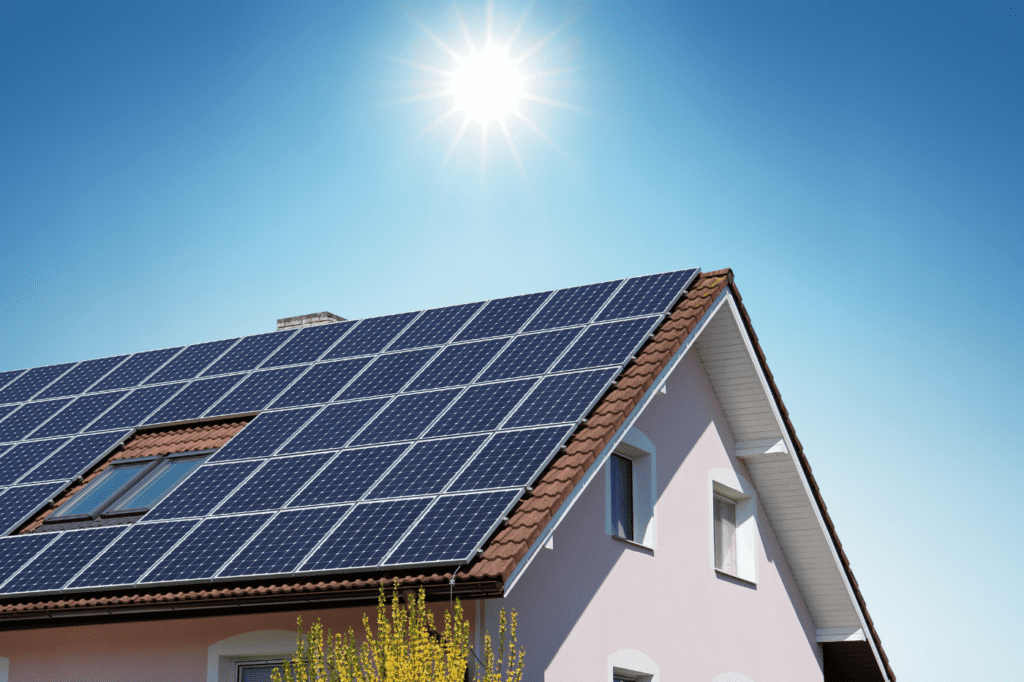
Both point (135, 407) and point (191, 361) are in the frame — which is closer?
point (135, 407)

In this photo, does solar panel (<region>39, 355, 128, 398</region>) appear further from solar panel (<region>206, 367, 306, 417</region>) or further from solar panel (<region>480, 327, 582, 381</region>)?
solar panel (<region>480, 327, 582, 381</region>)

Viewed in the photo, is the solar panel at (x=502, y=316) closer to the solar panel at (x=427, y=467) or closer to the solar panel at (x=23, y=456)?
the solar panel at (x=427, y=467)

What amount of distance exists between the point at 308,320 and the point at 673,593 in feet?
Answer: 29.9

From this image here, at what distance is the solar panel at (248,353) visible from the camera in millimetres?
18594

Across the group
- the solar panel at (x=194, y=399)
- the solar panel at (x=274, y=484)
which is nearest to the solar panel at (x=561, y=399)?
the solar panel at (x=274, y=484)

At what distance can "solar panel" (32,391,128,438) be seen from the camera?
18.2m

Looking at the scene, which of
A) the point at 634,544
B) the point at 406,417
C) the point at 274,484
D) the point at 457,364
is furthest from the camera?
the point at 457,364

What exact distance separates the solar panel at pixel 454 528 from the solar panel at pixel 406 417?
2060 mm

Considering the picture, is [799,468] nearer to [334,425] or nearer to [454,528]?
[334,425]

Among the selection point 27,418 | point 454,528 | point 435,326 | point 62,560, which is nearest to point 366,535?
point 454,528

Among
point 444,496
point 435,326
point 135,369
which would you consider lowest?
point 444,496

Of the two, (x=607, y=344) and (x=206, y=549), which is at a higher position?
(x=607, y=344)

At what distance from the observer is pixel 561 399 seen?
1393cm

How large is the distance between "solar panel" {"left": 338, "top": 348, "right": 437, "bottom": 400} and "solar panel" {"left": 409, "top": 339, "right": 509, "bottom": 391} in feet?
0.70
